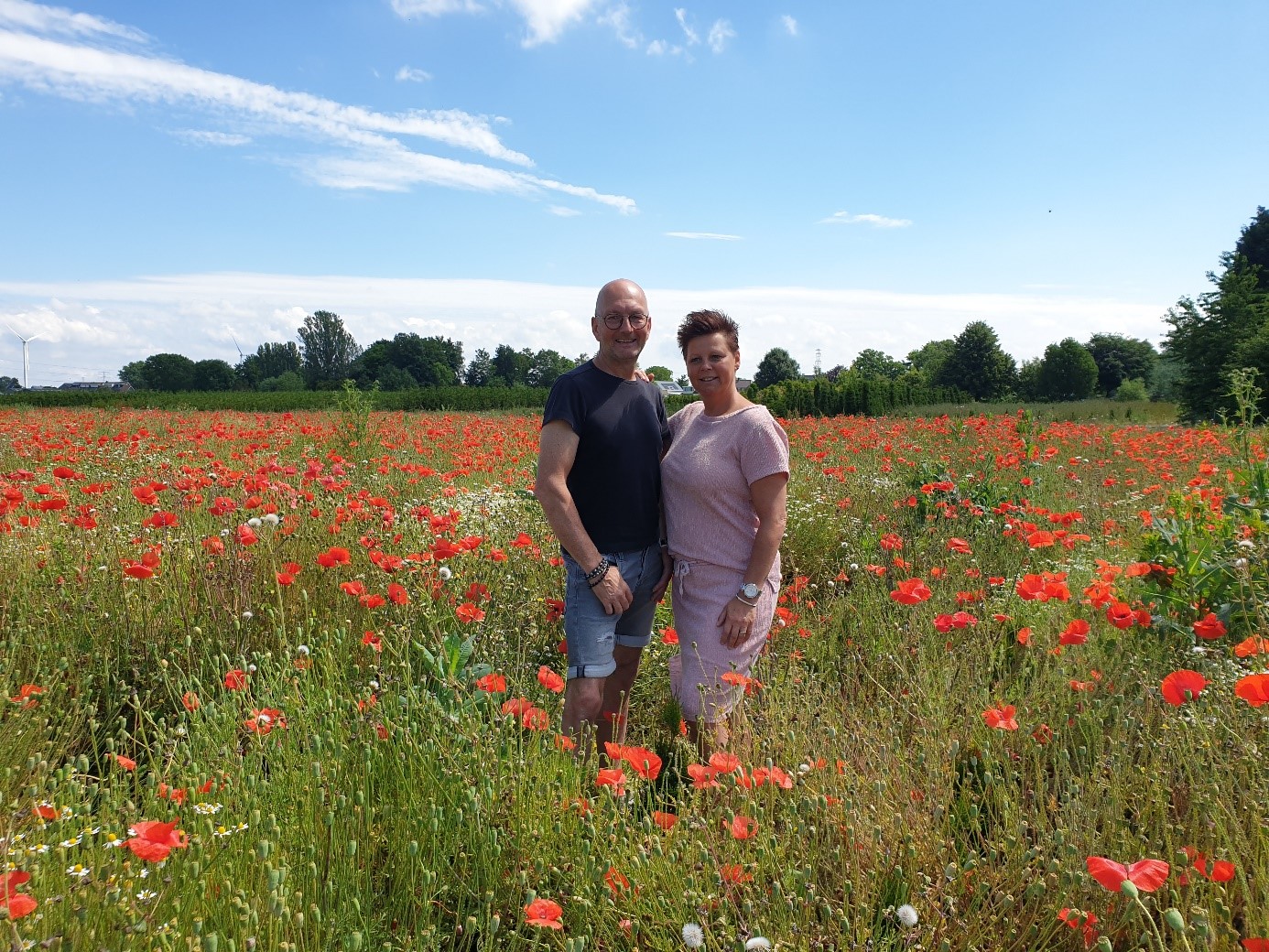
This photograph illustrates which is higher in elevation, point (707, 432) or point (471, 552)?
point (707, 432)

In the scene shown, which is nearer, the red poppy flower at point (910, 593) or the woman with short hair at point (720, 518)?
the woman with short hair at point (720, 518)

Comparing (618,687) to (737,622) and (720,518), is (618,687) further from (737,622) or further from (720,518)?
(720,518)

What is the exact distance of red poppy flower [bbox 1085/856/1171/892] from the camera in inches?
56.6

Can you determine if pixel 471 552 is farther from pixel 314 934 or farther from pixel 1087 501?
pixel 1087 501

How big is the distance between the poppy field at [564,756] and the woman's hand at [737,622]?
255 millimetres

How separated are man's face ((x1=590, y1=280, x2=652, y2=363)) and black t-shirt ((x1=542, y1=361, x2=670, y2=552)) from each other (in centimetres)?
10

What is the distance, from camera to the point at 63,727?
284cm

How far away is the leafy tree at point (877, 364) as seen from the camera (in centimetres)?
9762

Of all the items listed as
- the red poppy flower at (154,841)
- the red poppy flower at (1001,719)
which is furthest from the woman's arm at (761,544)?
the red poppy flower at (154,841)

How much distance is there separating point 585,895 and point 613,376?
1.67m

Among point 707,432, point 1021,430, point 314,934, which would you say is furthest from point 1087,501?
point 314,934

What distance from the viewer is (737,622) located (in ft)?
9.18

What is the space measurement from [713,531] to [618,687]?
749 millimetres

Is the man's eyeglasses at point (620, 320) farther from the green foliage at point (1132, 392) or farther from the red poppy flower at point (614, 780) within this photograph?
the green foliage at point (1132, 392)
